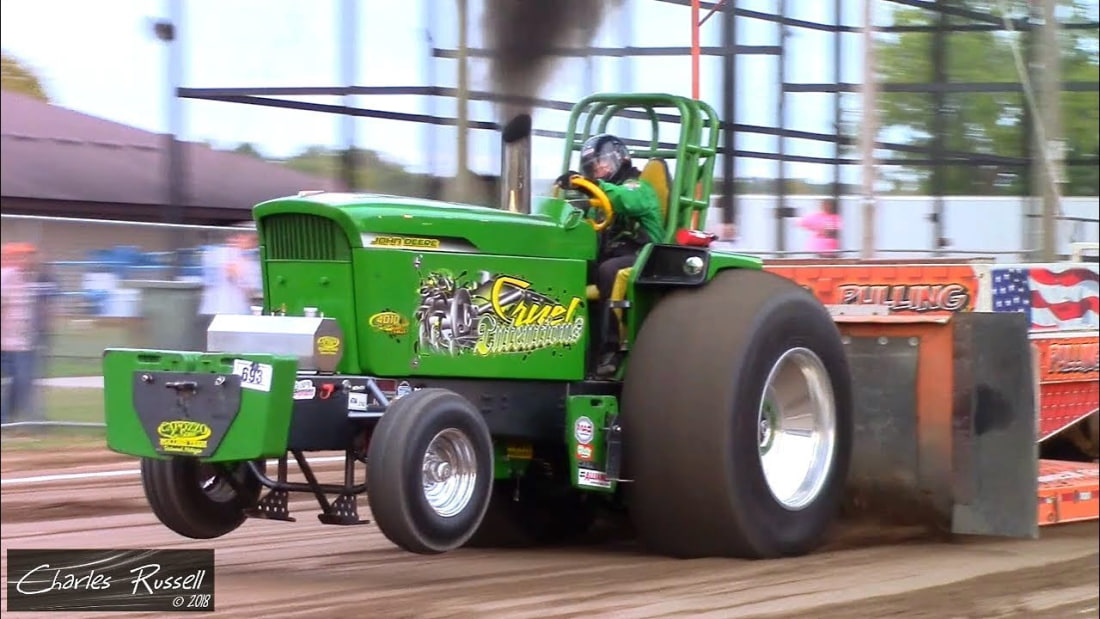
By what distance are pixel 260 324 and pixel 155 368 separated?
494 mm

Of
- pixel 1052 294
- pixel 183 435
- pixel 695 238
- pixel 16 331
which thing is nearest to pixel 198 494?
pixel 183 435

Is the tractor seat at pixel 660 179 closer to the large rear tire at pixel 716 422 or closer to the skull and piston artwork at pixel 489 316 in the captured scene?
the large rear tire at pixel 716 422

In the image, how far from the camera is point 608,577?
679 cm

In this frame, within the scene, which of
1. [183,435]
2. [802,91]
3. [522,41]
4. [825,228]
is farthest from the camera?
[802,91]

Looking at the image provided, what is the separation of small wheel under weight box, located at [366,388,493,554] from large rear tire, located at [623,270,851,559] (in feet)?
2.88

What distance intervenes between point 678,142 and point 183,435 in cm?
270

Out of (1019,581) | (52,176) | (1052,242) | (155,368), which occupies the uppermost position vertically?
(52,176)

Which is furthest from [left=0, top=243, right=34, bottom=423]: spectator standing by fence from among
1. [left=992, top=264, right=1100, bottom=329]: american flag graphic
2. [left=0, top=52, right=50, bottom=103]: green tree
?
[left=992, top=264, right=1100, bottom=329]: american flag graphic

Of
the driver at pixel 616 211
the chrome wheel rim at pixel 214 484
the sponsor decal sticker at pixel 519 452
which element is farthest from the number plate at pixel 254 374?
the driver at pixel 616 211

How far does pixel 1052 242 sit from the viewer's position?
997 centimetres

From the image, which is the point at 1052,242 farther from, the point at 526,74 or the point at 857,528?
the point at 526,74

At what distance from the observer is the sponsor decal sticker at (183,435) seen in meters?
6.04

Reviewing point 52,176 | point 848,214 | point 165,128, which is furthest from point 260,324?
point 52,176

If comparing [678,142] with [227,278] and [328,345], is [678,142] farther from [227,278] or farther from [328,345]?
[227,278]
